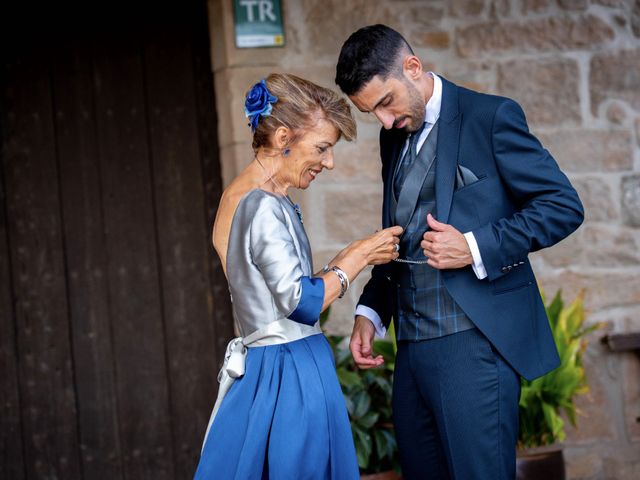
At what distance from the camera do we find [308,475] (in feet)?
8.15

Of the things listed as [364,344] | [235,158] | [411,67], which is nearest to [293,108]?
[411,67]

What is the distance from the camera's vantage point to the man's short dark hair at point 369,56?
103 inches

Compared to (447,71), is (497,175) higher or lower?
lower

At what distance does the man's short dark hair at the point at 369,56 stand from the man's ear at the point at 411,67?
0.10 ft

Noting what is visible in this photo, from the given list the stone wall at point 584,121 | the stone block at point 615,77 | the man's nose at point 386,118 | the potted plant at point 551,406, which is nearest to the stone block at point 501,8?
the stone wall at point 584,121

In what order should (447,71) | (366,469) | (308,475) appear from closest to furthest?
(308,475) → (366,469) → (447,71)

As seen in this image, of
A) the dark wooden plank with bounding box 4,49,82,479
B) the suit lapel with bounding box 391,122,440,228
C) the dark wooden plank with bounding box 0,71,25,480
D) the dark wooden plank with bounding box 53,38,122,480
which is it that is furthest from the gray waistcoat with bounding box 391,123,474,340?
the dark wooden plank with bounding box 0,71,25,480

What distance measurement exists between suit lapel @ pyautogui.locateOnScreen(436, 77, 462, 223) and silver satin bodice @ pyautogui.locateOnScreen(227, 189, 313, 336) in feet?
1.37

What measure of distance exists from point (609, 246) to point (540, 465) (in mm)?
1219

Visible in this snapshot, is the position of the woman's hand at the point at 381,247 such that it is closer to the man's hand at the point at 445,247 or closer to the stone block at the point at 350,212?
the man's hand at the point at 445,247

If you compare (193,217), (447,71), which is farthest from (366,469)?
(447,71)

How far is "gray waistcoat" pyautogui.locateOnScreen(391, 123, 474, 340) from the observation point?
2.63 m

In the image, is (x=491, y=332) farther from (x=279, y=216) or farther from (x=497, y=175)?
(x=279, y=216)

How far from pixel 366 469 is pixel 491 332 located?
127cm
